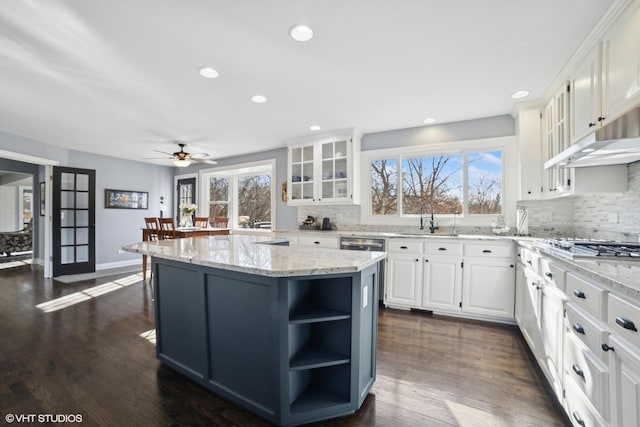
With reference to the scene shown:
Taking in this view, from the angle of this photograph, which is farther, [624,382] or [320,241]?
[320,241]

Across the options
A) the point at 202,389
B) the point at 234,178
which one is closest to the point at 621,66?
the point at 202,389

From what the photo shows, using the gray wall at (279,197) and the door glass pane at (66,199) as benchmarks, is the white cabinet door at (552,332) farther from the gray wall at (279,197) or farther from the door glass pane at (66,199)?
the door glass pane at (66,199)

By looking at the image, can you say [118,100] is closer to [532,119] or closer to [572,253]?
[572,253]

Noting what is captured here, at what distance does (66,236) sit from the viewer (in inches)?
208

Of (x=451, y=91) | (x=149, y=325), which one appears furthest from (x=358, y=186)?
(x=149, y=325)

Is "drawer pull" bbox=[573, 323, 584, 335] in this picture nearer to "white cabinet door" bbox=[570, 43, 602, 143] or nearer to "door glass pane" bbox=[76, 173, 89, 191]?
"white cabinet door" bbox=[570, 43, 602, 143]

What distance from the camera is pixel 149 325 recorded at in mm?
2887

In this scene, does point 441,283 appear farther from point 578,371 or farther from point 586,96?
point 586,96

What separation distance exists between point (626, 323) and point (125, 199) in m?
7.54

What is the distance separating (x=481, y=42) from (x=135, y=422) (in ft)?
11.0

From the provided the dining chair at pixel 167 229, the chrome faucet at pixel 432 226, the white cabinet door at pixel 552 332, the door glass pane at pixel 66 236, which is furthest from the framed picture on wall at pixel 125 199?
the white cabinet door at pixel 552 332

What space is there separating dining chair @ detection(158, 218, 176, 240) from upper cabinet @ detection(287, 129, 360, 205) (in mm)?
1953

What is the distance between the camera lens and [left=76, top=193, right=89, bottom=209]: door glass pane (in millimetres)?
5411

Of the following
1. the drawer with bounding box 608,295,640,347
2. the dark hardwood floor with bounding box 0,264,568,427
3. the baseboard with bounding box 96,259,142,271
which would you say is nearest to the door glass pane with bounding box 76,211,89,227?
the baseboard with bounding box 96,259,142,271
